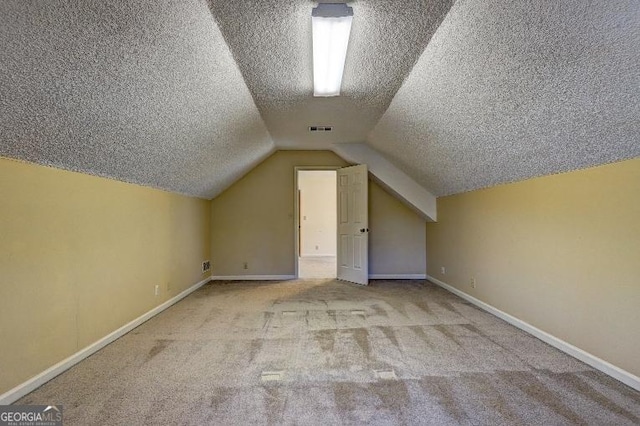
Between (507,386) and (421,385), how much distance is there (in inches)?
20.6

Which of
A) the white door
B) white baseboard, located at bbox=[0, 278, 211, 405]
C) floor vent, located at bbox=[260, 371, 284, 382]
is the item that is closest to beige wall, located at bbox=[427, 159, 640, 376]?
the white door

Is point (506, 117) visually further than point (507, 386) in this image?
Yes

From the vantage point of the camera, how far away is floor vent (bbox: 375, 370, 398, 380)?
2406 mm

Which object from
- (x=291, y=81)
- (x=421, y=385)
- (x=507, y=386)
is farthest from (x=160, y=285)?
(x=507, y=386)

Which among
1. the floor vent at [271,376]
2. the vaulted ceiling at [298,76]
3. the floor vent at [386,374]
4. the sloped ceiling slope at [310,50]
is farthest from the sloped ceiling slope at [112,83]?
the floor vent at [386,374]

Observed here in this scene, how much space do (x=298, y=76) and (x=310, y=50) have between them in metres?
0.46

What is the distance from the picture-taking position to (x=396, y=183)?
5.75 metres

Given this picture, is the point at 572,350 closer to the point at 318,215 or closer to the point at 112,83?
the point at 112,83

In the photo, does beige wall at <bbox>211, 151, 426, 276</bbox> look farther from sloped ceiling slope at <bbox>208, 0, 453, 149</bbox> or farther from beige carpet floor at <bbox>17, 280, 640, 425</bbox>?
beige carpet floor at <bbox>17, 280, 640, 425</bbox>

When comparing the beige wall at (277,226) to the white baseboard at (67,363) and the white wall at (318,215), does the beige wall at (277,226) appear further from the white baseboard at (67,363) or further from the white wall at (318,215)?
the white wall at (318,215)

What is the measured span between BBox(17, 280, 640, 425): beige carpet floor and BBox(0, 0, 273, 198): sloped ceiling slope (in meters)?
1.50

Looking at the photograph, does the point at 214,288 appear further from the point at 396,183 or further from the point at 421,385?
the point at 421,385

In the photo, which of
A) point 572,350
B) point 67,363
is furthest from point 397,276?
point 67,363

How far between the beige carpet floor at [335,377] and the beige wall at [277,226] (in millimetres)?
2391
